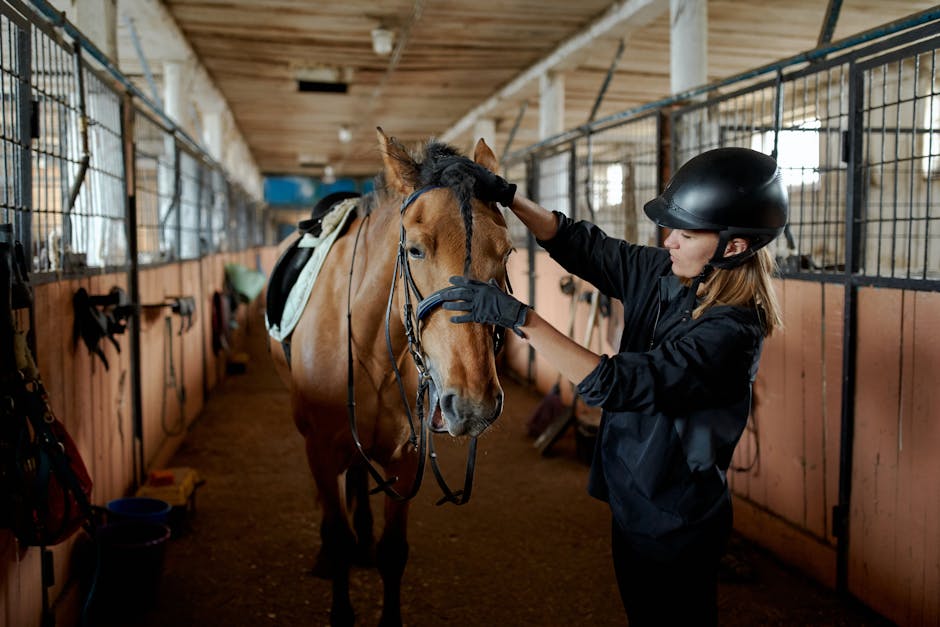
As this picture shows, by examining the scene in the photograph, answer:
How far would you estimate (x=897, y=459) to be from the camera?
2449 mm

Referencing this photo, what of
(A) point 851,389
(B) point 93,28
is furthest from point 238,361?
(A) point 851,389

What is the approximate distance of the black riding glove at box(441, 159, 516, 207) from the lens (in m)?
1.69

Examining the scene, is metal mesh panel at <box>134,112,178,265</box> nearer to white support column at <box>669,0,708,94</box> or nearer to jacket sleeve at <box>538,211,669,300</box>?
jacket sleeve at <box>538,211,669,300</box>

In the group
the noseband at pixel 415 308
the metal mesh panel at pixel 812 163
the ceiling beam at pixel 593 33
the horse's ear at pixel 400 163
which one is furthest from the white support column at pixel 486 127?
the noseband at pixel 415 308

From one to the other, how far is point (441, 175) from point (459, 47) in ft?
20.6

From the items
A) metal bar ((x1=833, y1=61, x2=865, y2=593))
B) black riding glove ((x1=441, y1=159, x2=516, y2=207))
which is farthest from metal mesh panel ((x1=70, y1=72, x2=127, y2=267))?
metal bar ((x1=833, y1=61, x2=865, y2=593))

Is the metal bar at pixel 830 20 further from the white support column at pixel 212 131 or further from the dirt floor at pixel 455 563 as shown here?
the white support column at pixel 212 131

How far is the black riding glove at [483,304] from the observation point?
142 centimetres

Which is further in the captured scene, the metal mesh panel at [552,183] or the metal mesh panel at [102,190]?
the metal mesh panel at [552,183]

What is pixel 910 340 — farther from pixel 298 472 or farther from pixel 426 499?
pixel 298 472

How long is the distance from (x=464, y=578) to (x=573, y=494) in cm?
121

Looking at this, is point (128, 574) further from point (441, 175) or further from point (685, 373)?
point (685, 373)

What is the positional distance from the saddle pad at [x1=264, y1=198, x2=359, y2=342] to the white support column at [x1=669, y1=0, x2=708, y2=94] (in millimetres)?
3269

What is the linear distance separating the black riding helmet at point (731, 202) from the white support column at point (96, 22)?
4253 millimetres
